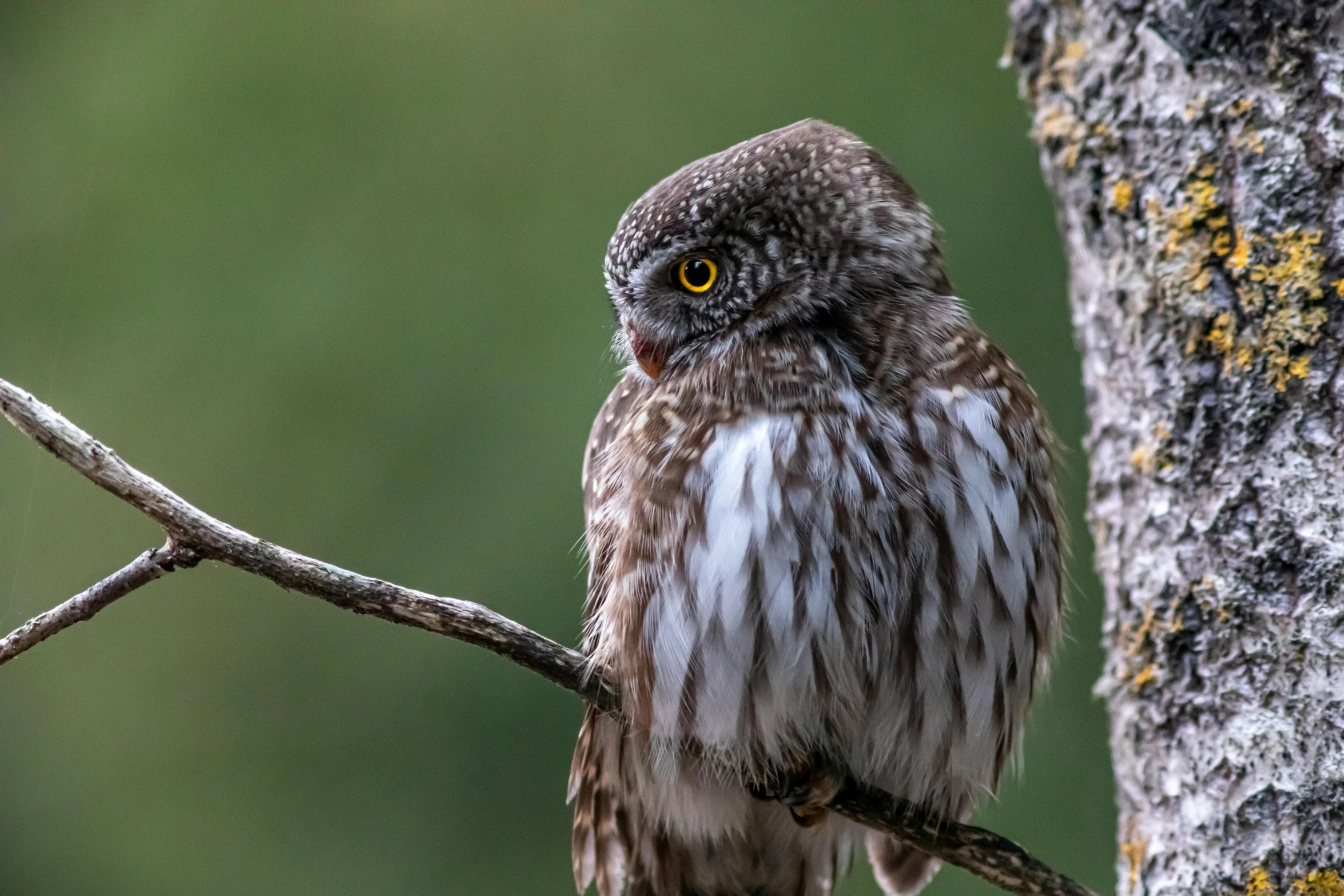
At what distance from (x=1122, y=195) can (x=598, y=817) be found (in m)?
1.56

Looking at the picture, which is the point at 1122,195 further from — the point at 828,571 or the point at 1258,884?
the point at 1258,884

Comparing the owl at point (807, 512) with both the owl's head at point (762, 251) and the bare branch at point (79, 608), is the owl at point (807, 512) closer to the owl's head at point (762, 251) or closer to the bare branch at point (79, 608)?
the owl's head at point (762, 251)

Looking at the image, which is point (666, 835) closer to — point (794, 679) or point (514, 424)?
point (794, 679)

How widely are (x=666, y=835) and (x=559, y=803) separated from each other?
2059 mm

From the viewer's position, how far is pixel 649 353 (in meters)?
2.37

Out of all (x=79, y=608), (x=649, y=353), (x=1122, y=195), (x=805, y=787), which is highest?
(x=1122, y=195)

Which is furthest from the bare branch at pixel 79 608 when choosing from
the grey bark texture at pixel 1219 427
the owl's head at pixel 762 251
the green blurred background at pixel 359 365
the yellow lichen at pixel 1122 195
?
the green blurred background at pixel 359 365

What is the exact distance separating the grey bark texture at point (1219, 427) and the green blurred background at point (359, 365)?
6.47ft

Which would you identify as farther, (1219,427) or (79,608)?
(1219,427)

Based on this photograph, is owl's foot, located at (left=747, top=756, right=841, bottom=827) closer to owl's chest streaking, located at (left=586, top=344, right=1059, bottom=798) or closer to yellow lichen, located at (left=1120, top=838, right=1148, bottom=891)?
owl's chest streaking, located at (left=586, top=344, right=1059, bottom=798)

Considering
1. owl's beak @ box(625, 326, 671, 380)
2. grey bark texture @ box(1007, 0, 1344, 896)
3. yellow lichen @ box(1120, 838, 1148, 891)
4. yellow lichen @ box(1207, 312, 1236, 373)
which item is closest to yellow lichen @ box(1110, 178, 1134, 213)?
grey bark texture @ box(1007, 0, 1344, 896)

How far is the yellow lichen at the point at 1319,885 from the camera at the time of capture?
1.94 meters

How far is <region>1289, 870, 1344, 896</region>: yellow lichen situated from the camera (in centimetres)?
194

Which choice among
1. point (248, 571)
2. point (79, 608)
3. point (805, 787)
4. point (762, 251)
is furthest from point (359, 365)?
point (79, 608)
